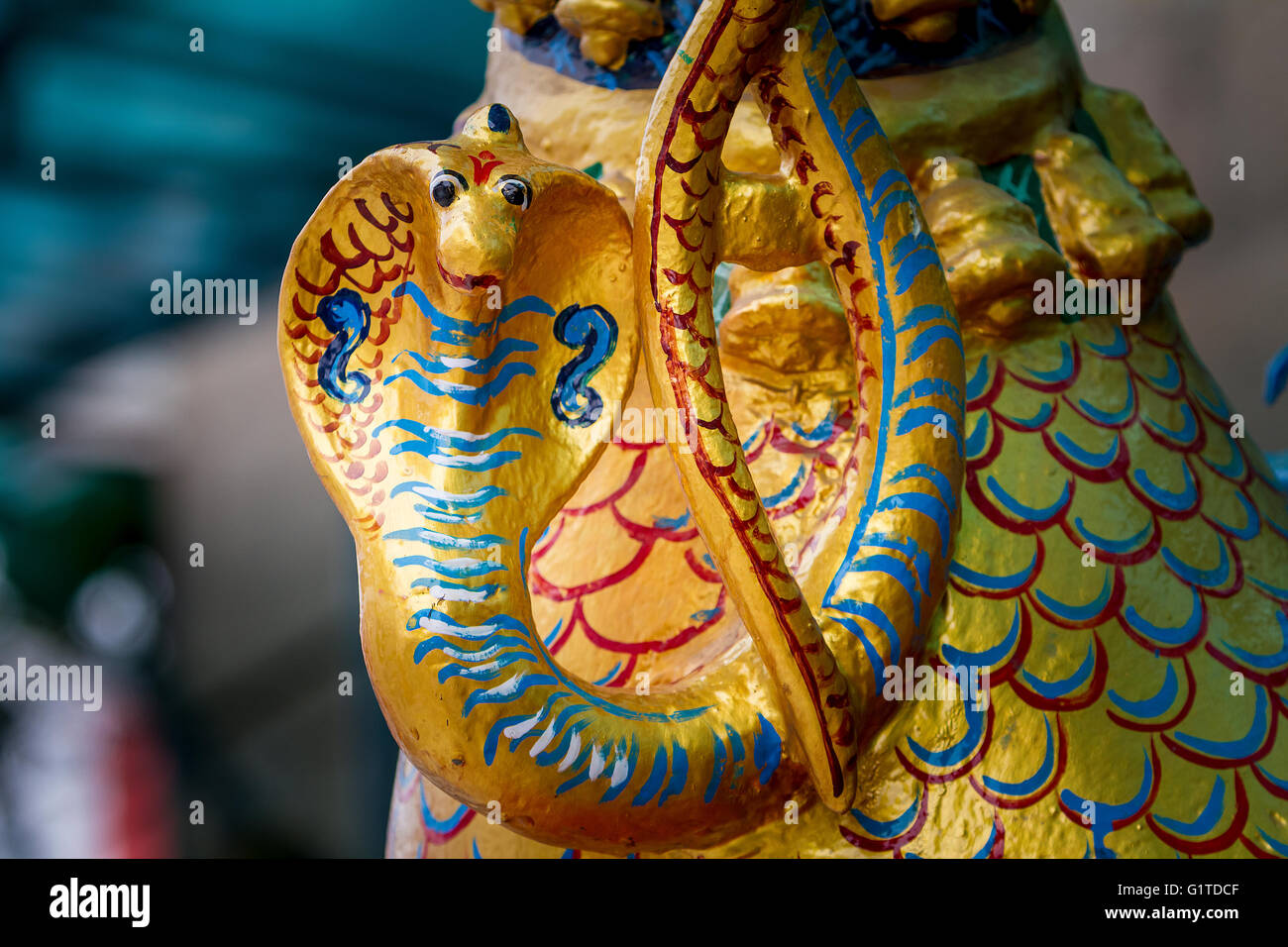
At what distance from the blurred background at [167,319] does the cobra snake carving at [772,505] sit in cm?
148

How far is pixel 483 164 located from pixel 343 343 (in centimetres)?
13

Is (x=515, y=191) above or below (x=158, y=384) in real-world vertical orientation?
below

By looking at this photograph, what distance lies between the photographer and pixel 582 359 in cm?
76

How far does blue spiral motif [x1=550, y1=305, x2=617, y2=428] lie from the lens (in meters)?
0.75

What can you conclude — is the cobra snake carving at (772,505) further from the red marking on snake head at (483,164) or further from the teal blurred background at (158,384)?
the teal blurred background at (158,384)

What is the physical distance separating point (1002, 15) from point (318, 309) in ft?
1.99

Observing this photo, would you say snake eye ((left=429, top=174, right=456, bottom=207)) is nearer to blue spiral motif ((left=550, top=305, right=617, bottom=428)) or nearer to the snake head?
the snake head

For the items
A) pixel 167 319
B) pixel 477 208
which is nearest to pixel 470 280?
pixel 477 208

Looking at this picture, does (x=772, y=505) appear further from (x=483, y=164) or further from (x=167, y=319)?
(x=167, y=319)

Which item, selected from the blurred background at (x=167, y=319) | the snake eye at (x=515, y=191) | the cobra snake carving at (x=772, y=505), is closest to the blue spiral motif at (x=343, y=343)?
the cobra snake carving at (x=772, y=505)

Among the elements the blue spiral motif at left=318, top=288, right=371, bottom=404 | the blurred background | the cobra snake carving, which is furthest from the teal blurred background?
the blue spiral motif at left=318, top=288, right=371, bottom=404

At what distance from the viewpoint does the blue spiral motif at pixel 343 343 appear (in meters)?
0.72

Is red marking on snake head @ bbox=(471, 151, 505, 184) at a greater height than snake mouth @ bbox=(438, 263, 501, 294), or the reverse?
red marking on snake head @ bbox=(471, 151, 505, 184)

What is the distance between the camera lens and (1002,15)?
100 cm
